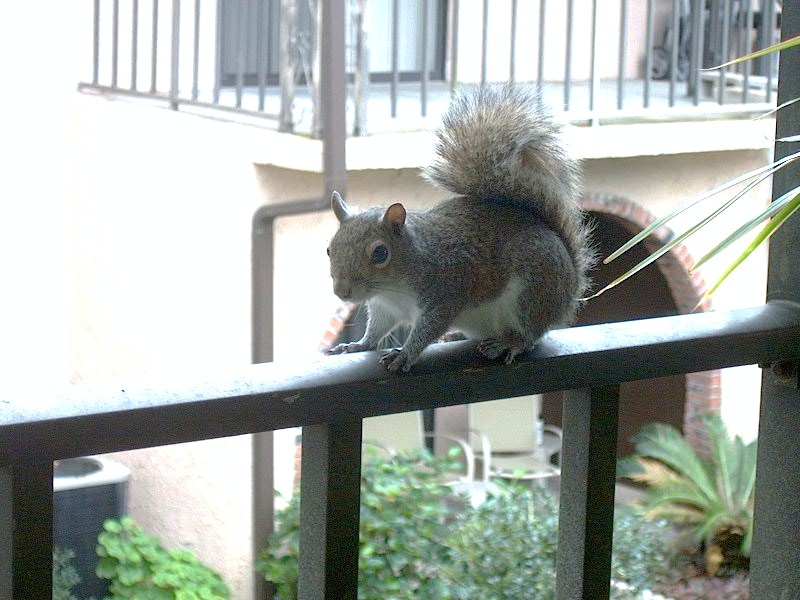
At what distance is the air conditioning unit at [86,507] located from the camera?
200 inches

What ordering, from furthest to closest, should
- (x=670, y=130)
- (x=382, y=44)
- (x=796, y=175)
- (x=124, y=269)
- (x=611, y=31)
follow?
1. (x=611, y=31)
2. (x=382, y=44)
3. (x=124, y=269)
4. (x=670, y=130)
5. (x=796, y=175)

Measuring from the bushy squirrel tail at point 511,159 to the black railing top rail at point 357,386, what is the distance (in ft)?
1.07

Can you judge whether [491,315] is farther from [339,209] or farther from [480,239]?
[339,209]

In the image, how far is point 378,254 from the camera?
4.37 ft

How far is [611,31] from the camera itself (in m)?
6.86

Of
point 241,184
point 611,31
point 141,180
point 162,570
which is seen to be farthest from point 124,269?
point 611,31

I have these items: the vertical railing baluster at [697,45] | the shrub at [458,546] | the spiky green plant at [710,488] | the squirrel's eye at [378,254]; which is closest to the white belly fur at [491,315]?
the squirrel's eye at [378,254]

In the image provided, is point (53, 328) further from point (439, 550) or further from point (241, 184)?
point (439, 550)

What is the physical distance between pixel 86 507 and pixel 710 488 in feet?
8.77

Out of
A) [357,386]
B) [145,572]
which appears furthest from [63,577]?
[357,386]

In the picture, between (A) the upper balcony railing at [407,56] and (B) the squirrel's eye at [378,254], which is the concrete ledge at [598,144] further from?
(B) the squirrel's eye at [378,254]

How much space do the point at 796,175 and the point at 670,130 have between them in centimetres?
433

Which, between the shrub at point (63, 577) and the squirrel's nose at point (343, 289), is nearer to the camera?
the squirrel's nose at point (343, 289)

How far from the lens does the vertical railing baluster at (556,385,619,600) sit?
98cm
